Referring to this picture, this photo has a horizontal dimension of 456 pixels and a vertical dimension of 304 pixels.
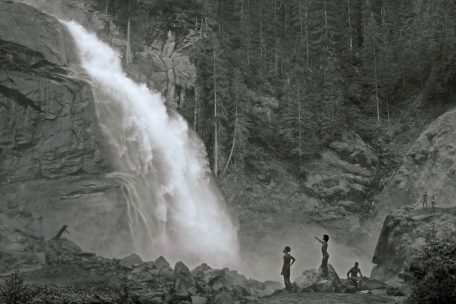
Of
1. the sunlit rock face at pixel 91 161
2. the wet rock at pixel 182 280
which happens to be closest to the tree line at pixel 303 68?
the sunlit rock face at pixel 91 161

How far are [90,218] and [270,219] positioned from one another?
50.6 ft

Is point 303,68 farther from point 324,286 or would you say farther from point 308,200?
point 324,286

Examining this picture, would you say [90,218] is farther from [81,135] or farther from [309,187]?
[309,187]

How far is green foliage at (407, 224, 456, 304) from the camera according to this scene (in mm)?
12523

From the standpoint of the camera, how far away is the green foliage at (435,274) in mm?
12523

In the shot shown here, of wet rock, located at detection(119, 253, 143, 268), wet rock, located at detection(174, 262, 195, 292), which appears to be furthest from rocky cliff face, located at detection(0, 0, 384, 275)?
wet rock, located at detection(174, 262, 195, 292)

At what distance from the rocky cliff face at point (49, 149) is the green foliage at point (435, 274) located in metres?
16.8

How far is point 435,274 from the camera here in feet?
41.9

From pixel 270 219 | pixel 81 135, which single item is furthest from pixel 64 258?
pixel 270 219

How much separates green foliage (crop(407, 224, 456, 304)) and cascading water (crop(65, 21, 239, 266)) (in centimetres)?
1714

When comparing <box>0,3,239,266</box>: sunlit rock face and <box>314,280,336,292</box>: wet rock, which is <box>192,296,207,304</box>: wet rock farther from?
<box>0,3,239,266</box>: sunlit rock face

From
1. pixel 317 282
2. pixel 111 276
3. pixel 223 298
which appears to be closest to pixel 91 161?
pixel 111 276

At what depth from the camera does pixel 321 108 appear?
4425 cm

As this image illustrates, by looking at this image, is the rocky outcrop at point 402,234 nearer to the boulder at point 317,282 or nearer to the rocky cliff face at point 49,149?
the boulder at point 317,282
